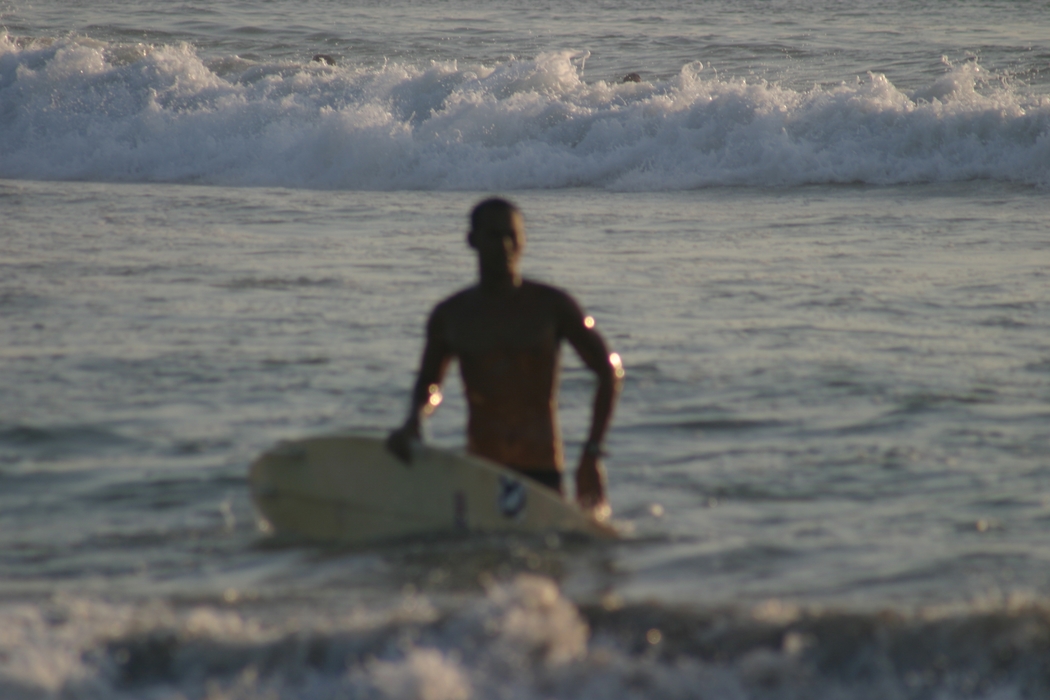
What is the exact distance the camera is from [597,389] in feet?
16.1

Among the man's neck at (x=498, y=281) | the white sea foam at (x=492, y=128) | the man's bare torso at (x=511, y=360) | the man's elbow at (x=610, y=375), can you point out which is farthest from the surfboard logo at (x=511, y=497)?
the white sea foam at (x=492, y=128)

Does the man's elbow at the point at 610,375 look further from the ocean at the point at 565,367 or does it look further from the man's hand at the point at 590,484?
the ocean at the point at 565,367

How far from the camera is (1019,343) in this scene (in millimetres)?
8797

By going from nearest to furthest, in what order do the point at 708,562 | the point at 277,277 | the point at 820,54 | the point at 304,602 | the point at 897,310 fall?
the point at 304,602 → the point at 708,562 → the point at 897,310 → the point at 277,277 → the point at 820,54

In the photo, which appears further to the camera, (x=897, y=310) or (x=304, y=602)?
(x=897, y=310)

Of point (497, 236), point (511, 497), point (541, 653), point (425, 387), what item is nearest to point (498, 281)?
point (497, 236)

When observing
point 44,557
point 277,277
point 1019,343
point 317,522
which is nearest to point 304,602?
point 317,522

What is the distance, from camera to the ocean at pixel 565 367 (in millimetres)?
4129

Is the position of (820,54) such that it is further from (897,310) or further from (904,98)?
(897,310)

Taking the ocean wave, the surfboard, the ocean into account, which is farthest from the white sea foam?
the ocean wave

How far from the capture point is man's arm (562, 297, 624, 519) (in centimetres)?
488

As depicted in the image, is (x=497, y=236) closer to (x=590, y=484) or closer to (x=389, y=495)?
(x=590, y=484)

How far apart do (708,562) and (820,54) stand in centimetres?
2123

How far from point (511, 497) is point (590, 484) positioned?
0.31m
